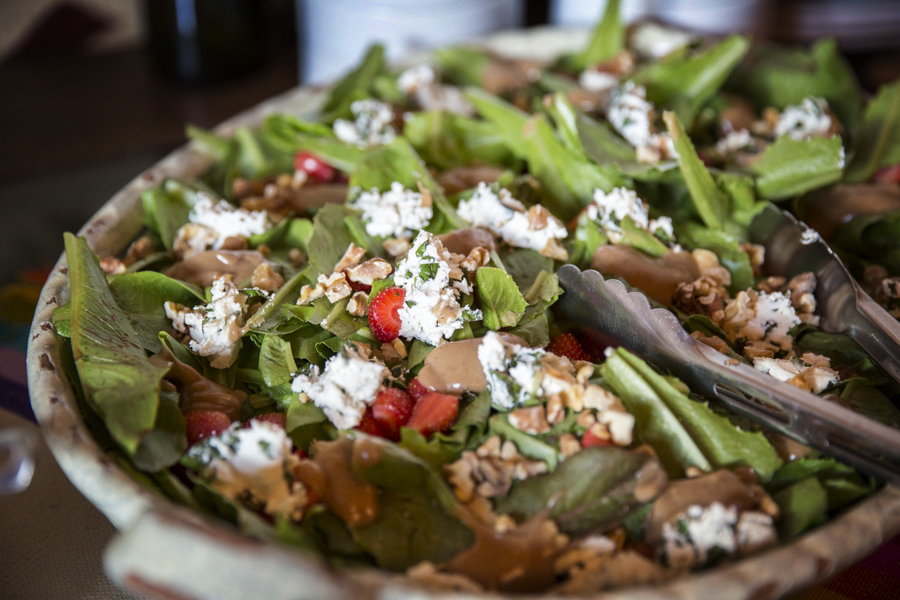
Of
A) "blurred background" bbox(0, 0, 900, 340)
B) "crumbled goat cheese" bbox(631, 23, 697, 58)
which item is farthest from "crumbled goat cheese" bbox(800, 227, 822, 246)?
"blurred background" bbox(0, 0, 900, 340)

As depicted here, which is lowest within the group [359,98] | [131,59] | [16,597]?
[16,597]

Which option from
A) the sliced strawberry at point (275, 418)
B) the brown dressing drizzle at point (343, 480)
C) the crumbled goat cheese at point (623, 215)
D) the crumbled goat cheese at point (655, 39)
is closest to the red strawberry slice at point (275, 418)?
the sliced strawberry at point (275, 418)

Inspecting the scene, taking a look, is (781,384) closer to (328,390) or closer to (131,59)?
(328,390)

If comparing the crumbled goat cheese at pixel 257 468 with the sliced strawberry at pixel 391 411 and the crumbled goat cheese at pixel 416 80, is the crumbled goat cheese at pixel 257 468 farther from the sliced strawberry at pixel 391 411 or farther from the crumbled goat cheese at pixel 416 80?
the crumbled goat cheese at pixel 416 80

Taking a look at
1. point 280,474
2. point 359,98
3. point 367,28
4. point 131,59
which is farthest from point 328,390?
point 131,59

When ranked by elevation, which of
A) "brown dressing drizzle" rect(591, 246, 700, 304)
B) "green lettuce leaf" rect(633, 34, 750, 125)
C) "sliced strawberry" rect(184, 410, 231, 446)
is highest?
"green lettuce leaf" rect(633, 34, 750, 125)

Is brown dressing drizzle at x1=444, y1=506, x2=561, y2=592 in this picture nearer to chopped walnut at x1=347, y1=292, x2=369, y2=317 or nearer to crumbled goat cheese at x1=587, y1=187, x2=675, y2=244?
chopped walnut at x1=347, y1=292, x2=369, y2=317

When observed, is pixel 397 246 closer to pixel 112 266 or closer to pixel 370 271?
pixel 370 271
